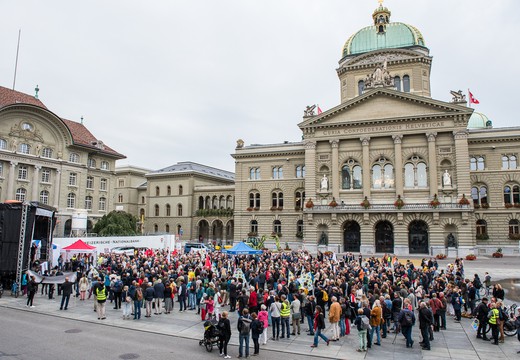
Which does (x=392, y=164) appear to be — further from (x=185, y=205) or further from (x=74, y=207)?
(x=74, y=207)

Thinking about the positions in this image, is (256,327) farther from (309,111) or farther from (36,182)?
(36,182)

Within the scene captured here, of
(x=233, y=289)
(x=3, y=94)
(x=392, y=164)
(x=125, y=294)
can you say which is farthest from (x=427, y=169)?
(x=3, y=94)

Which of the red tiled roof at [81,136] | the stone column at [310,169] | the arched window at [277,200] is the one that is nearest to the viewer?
the stone column at [310,169]

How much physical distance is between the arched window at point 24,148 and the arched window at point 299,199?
1466 inches

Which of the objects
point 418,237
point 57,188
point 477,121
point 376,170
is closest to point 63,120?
point 57,188

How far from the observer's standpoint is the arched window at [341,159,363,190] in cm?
5119

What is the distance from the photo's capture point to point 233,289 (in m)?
18.8

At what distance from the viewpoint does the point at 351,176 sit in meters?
51.5

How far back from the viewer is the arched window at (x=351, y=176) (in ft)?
168

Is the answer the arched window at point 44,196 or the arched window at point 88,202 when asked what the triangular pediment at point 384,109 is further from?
the arched window at point 44,196

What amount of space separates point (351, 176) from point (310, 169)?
556 cm

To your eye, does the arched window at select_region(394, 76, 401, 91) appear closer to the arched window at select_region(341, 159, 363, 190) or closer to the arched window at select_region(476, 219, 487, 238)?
the arched window at select_region(341, 159, 363, 190)

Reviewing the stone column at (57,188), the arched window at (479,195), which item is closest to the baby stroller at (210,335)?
the arched window at (479,195)

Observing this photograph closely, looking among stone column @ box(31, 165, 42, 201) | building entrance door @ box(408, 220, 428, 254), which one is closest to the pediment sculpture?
building entrance door @ box(408, 220, 428, 254)
